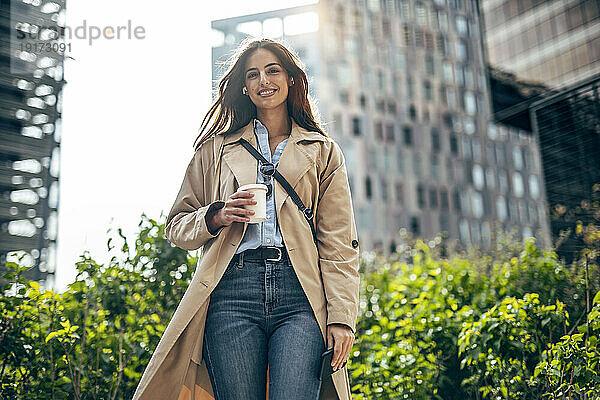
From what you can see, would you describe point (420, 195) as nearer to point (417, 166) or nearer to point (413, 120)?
point (417, 166)

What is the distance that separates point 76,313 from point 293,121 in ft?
6.06

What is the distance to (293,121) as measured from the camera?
238 cm

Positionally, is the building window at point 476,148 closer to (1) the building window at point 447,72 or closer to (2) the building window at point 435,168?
(2) the building window at point 435,168

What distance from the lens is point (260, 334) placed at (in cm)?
204

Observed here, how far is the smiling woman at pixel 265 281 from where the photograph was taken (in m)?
2.01

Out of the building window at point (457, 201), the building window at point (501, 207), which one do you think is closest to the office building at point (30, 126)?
the building window at point (457, 201)

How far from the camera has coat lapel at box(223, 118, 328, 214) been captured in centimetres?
218

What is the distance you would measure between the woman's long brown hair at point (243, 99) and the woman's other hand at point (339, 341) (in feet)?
2.38

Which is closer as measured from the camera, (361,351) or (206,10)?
(361,351)

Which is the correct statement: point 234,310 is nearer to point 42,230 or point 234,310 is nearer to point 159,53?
point 42,230

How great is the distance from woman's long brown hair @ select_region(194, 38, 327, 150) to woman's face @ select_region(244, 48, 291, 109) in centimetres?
2

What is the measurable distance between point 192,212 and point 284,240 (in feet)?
1.19

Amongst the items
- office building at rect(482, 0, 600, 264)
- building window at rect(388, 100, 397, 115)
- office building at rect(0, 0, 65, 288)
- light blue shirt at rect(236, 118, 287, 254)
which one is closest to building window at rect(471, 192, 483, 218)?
building window at rect(388, 100, 397, 115)

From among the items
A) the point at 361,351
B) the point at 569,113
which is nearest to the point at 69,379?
the point at 361,351
